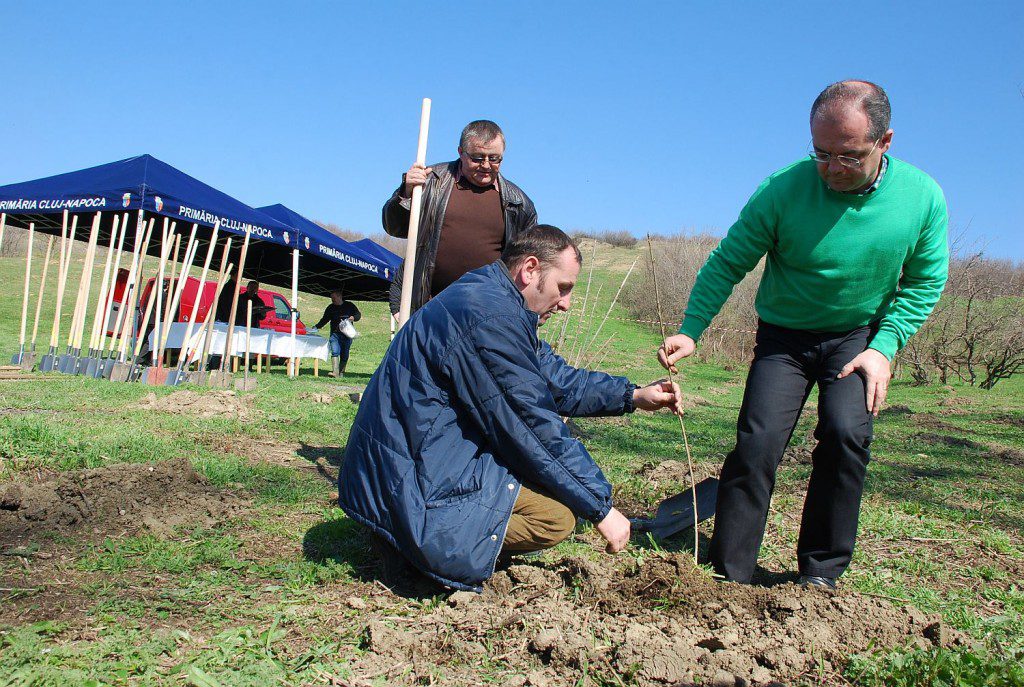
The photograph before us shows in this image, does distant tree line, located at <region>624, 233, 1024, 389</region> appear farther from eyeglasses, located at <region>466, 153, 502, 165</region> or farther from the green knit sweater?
the green knit sweater

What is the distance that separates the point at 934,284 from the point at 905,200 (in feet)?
1.21

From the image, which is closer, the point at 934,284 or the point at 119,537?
the point at 934,284

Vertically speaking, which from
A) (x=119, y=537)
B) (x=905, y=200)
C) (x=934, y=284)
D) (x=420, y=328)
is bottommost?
(x=119, y=537)

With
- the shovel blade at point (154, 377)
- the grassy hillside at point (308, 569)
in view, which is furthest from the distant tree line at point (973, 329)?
the grassy hillside at point (308, 569)

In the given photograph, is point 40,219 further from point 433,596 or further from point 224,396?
point 433,596

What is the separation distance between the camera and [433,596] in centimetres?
273

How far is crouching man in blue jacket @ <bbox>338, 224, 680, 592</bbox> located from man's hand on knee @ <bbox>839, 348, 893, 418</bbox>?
3.39ft

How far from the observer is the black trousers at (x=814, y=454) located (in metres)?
2.93

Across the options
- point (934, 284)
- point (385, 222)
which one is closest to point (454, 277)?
point (385, 222)

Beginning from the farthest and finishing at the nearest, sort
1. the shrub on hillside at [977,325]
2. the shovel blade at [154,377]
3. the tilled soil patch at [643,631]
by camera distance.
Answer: the shrub on hillside at [977,325], the shovel blade at [154,377], the tilled soil patch at [643,631]

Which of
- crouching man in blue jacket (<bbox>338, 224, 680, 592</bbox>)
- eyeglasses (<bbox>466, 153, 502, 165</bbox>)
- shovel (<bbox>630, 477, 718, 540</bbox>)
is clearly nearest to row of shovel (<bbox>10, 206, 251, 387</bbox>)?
eyeglasses (<bbox>466, 153, 502, 165</bbox>)

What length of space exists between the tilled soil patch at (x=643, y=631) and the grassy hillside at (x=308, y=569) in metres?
0.01

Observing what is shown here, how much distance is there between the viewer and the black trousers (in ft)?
9.60

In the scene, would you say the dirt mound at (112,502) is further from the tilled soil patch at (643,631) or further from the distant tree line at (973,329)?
the distant tree line at (973,329)
